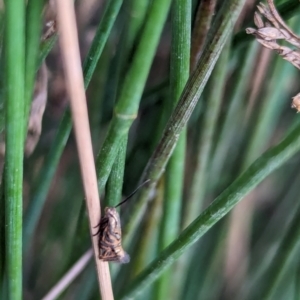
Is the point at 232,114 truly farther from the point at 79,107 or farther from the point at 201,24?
the point at 79,107

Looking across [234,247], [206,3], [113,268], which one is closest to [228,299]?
[234,247]

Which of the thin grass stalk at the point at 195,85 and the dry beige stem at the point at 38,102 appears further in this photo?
the dry beige stem at the point at 38,102

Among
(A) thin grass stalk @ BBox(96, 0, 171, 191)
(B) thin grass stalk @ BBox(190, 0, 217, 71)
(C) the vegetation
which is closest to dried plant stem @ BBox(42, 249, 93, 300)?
(C) the vegetation

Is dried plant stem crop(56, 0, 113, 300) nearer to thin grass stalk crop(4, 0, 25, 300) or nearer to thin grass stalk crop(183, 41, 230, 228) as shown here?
thin grass stalk crop(4, 0, 25, 300)

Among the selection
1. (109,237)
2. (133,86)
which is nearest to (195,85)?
(133,86)

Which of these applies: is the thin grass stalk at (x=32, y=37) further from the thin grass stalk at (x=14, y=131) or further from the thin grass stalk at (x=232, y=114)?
the thin grass stalk at (x=232, y=114)

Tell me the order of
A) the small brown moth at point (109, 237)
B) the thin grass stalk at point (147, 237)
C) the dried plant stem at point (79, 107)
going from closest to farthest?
the dried plant stem at point (79, 107) → the small brown moth at point (109, 237) → the thin grass stalk at point (147, 237)

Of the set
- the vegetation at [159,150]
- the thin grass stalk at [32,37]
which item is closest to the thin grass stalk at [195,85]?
the vegetation at [159,150]
